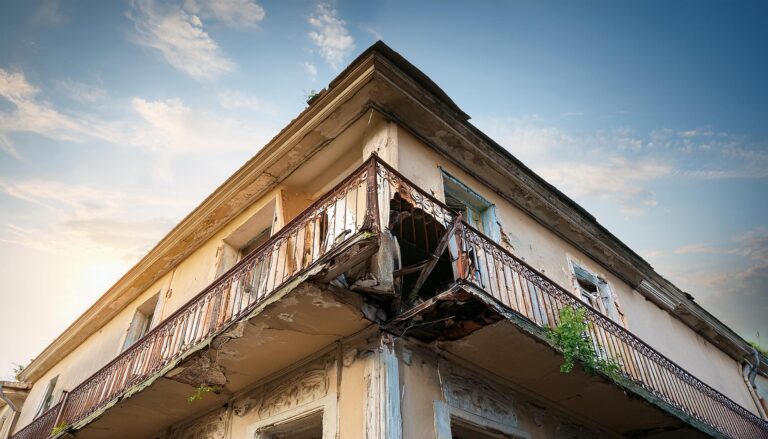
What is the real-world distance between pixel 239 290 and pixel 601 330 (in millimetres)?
5700

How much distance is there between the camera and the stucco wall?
7321mm

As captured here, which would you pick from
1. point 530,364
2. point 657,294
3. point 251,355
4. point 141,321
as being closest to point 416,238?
point 530,364

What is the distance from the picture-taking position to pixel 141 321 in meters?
11.6

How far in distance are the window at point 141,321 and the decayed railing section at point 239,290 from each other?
6.60 feet

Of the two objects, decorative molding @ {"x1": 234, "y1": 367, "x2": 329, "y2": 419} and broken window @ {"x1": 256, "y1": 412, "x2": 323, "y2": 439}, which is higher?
decorative molding @ {"x1": 234, "y1": 367, "x2": 329, "y2": 419}

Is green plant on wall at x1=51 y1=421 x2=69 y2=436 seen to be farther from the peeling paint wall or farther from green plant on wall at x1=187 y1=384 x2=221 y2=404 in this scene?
green plant on wall at x1=187 y1=384 x2=221 y2=404

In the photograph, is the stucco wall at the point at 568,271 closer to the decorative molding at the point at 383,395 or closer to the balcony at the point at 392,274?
the balcony at the point at 392,274

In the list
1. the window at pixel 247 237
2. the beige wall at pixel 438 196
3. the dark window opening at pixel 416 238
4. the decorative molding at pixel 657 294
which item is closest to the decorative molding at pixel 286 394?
the beige wall at pixel 438 196

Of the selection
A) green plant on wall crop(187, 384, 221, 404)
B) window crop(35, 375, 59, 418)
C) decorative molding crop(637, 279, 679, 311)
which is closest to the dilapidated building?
green plant on wall crop(187, 384, 221, 404)

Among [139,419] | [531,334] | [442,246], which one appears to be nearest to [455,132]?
[442,246]

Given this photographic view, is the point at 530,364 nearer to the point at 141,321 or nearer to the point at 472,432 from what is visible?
the point at 472,432

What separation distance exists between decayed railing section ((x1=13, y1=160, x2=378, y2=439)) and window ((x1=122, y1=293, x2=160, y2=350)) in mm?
2011

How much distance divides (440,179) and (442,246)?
2.31 m

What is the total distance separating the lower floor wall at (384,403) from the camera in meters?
4.94
